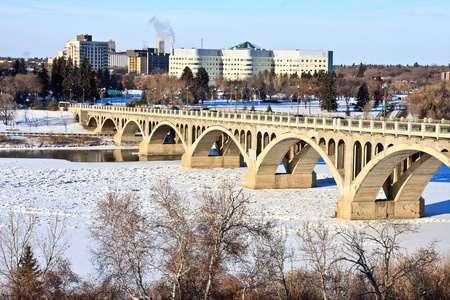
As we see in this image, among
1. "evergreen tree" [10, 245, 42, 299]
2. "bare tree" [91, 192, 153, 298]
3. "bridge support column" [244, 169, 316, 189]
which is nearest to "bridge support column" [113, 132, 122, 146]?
"bridge support column" [244, 169, 316, 189]

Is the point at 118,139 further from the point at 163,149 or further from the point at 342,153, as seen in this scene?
the point at 342,153

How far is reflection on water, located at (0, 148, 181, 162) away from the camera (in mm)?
85188

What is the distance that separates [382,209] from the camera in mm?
44594

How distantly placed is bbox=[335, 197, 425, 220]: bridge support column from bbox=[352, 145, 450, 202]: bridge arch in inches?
13.0

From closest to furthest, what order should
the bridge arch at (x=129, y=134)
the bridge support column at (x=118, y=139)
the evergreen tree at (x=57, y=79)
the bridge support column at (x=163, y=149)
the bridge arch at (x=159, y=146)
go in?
the bridge arch at (x=159, y=146)
the bridge support column at (x=163, y=149)
the bridge arch at (x=129, y=134)
the bridge support column at (x=118, y=139)
the evergreen tree at (x=57, y=79)

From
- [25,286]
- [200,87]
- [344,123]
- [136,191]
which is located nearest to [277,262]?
[25,286]

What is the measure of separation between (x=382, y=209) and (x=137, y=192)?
19793mm

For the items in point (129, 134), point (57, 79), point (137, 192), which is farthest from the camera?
point (57, 79)

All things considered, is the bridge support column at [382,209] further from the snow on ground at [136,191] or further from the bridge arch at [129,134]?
the bridge arch at [129,134]

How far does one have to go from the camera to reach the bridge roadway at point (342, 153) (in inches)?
1572

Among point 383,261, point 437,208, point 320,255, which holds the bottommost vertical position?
point 437,208

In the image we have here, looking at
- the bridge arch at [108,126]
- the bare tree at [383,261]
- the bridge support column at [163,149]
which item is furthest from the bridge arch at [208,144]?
the bridge arch at [108,126]

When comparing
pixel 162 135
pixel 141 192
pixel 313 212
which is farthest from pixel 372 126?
pixel 162 135

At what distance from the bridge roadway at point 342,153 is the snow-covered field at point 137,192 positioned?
1989 mm
